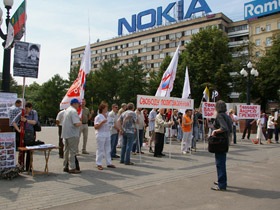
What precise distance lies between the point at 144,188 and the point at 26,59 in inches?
182

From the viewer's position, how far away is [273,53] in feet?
124

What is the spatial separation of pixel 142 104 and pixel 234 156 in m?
4.46

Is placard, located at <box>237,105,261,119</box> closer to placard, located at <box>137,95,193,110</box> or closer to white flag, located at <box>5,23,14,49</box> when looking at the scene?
placard, located at <box>137,95,193,110</box>

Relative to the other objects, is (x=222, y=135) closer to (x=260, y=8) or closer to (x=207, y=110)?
(x=207, y=110)

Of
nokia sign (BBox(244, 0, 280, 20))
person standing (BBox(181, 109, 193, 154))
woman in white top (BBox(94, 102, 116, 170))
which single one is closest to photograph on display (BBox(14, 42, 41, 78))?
woman in white top (BBox(94, 102, 116, 170))

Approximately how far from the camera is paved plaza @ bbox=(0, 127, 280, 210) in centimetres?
551

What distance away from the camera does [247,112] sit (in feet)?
60.8


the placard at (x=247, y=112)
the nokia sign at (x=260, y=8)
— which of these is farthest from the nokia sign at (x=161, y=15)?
the placard at (x=247, y=112)

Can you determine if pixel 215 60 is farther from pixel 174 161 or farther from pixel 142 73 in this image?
pixel 174 161

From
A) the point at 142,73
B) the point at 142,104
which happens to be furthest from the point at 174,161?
the point at 142,73

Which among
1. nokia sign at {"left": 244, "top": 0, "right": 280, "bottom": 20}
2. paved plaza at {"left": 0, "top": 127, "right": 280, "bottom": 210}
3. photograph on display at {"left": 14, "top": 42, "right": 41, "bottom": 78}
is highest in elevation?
nokia sign at {"left": 244, "top": 0, "right": 280, "bottom": 20}

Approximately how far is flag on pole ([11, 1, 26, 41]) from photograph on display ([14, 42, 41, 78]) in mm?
1831

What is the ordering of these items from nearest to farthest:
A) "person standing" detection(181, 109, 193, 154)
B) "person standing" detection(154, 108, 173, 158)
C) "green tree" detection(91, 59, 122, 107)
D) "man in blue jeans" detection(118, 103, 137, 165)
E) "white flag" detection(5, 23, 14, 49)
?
"man in blue jeans" detection(118, 103, 137, 165)
"white flag" detection(5, 23, 14, 49)
"person standing" detection(154, 108, 173, 158)
"person standing" detection(181, 109, 193, 154)
"green tree" detection(91, 59, 122, 107)

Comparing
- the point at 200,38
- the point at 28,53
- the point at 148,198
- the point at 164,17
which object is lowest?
the point at 148,198
